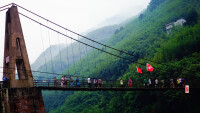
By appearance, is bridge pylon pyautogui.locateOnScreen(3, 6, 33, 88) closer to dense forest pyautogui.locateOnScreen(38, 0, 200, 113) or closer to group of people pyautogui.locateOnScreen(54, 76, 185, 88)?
group of people pyautogui.locateOnScreen(54, 76, 185, 88)

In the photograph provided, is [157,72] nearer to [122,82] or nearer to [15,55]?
[122,82]

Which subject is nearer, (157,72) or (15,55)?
(15,55)

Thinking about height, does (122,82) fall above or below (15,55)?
below

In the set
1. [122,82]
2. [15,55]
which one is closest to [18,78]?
[15,55]

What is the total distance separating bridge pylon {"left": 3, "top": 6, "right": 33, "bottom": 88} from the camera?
1395 centimetres

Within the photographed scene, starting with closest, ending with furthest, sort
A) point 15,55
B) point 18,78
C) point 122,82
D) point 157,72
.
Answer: point 15,55
point 18,78
point 122,82
point 157,72

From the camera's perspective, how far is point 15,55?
559 inches

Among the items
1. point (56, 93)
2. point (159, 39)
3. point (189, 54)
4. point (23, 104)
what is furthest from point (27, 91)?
point (56, 93)

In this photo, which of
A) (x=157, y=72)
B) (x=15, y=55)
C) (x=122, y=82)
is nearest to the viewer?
(x=15, y=55)

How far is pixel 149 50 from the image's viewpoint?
187 ft

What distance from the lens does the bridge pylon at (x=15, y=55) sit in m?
14.0

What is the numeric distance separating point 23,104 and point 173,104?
20752mm

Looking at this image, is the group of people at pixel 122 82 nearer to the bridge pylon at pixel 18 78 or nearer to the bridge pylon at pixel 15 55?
the bridge pylon at pixel 18 78

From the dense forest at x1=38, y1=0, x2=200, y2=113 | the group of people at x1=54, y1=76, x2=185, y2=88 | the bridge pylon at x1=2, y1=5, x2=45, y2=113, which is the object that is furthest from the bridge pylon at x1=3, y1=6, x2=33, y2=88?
the dense forest at x1=38, y1=0, x2=200, y2=113
